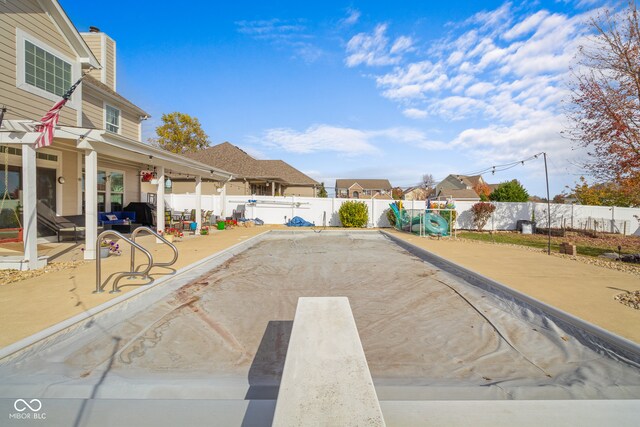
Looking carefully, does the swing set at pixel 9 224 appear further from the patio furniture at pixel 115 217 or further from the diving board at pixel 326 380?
the diving board at pixel 326 380

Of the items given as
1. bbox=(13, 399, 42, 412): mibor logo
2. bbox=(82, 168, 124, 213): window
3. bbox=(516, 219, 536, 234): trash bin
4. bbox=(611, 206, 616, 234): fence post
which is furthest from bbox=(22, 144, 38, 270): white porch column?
bbox=(611, 206, 616, 234): fence post

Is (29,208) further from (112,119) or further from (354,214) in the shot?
(354,214)

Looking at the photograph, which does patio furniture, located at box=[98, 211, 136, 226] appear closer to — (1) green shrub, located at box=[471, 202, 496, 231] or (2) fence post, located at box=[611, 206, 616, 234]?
(1) green shrub, located at box=[471, 202, 496, 231]

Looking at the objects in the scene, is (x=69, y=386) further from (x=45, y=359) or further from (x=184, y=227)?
(x=184, y=227)

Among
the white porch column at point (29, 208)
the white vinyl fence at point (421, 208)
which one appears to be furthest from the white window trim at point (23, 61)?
the white vinyl fence at point (421, 208)

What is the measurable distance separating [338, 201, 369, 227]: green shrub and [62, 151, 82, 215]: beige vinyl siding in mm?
13825

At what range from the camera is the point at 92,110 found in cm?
1258

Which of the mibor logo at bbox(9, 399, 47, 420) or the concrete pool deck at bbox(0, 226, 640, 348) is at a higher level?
the concrete pool deck at bbox(0, 226, 640, 348)

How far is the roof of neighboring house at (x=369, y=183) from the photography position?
212ft

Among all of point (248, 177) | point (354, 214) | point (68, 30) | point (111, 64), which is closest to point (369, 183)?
point (248, 177)

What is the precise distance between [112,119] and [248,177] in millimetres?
11712

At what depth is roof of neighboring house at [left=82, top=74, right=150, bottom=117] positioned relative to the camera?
1213cm

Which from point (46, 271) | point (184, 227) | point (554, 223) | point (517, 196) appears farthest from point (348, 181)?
point (46, 271)

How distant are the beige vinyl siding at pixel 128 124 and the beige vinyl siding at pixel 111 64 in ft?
→ 6.03
